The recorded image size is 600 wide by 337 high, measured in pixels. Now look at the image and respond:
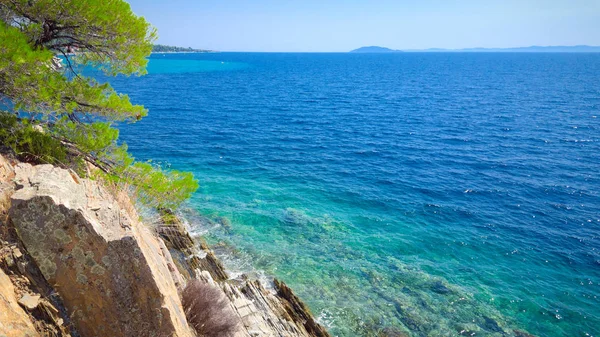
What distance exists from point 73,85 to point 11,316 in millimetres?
8164

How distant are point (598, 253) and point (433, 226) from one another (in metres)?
11.5

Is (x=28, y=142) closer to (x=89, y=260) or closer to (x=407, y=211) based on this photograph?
(x=89, y=260)

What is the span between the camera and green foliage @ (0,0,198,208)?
1067 centimetres

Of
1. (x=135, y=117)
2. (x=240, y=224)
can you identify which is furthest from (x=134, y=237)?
(x=240, y=224)

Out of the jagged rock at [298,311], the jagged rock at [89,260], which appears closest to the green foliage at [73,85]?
the jagged rock at [89,260]

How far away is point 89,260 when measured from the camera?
307 inches

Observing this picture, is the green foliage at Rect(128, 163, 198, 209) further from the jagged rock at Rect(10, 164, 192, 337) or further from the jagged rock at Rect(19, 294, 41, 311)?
the jagged rock at Rect(19, 294, 41, 311)

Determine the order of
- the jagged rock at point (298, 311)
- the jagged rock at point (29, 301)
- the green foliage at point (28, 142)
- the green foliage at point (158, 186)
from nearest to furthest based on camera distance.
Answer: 1. the jagged rock at point (29, 301)
2. the green foliage at point (28, 142)
3. the green foliage at point (158, 186)
4. the jagged rock at point (298, 311)

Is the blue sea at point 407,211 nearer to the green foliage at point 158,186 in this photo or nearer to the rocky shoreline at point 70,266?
the green foliage at point 158,186

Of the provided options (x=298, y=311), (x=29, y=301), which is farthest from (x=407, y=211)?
(x=29, y=301)

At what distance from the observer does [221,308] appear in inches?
466

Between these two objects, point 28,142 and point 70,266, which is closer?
point 70,266

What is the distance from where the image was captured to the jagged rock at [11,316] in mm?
6398

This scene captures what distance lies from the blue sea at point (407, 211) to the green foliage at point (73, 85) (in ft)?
40.4
